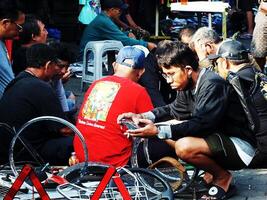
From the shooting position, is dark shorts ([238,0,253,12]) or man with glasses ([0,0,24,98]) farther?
dark shorts ([238,0,253,12])

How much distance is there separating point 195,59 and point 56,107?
115 centimetres

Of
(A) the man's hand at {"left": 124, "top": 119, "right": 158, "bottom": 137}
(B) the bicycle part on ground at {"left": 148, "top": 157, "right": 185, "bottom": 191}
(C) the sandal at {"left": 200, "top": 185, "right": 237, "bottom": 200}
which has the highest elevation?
(A) the man's hand at {"left": 124, "top": 119, "right": 158, "bottom": 137}

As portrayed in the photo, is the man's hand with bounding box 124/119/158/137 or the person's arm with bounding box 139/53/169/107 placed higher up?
the man's hand with bounding box 124/119/158/137

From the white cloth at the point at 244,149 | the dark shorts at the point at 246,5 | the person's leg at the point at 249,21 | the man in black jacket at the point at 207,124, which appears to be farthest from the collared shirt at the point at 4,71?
the dark shorts at the point at 246,5

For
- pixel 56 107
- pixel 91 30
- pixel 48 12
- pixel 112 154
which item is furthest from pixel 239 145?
pixel 48 12

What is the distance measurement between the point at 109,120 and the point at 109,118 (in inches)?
0.5

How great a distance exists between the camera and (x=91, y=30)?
10.1 meters

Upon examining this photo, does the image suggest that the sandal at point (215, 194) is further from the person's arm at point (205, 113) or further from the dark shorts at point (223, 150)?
the person's arm at point (205, 113)

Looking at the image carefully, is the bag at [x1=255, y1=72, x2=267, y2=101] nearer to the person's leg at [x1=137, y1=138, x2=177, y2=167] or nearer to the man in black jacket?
the man in black jacket

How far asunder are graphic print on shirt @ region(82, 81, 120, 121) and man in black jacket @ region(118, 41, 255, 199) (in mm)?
220

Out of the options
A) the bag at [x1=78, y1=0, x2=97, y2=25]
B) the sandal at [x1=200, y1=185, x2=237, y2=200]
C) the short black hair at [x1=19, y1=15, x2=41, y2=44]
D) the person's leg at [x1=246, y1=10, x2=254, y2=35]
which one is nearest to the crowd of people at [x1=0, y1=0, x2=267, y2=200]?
the sandal at [x1=200, y1=185, x2=237, y2=200]

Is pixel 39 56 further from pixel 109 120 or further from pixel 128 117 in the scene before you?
pixel 128 117

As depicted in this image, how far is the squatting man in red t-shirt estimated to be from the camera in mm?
5328

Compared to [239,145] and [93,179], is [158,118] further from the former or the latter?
[93,179]
